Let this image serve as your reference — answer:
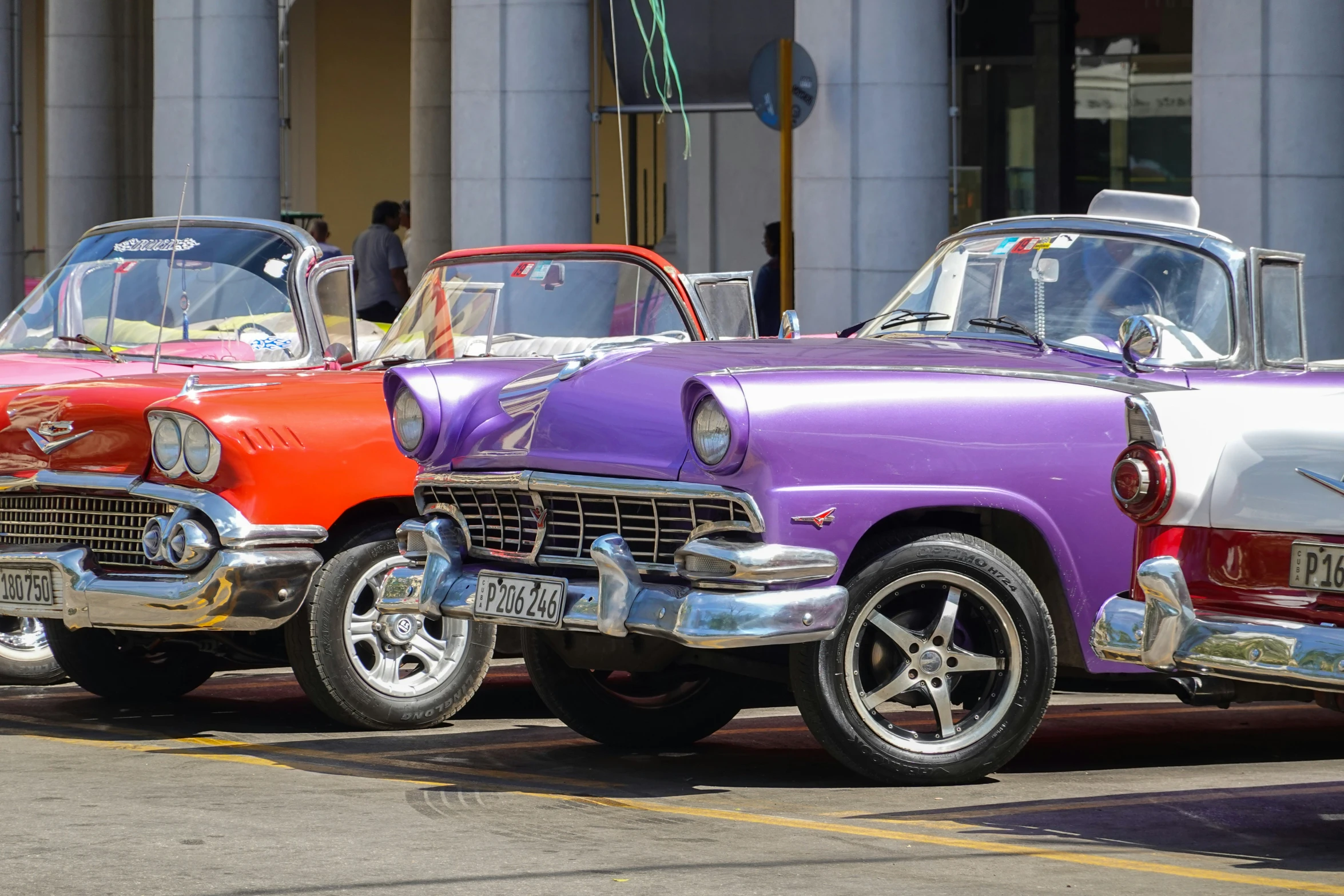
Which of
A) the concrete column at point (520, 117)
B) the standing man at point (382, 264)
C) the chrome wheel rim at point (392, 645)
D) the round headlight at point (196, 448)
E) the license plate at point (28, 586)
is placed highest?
the concrete column at point (520, 117)

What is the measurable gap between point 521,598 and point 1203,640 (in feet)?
6.56

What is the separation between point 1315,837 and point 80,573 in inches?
158

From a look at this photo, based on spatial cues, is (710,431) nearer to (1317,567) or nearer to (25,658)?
(1317,567)

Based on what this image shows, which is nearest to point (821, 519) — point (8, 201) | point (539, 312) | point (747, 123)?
point (539, 312)

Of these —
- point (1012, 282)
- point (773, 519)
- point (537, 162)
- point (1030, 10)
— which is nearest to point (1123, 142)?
point (1030, 10)

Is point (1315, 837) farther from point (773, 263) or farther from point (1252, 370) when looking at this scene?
point (773, 263)

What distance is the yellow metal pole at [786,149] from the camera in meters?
12.8

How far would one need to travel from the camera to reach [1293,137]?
45.5 feet

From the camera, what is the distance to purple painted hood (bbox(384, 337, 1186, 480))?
6.36 meters

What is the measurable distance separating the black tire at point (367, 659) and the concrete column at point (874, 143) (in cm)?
813

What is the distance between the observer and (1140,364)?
22.7 feet

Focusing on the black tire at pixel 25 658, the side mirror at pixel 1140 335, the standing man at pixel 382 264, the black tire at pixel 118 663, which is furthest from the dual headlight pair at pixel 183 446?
the standing man at pixel 382 264

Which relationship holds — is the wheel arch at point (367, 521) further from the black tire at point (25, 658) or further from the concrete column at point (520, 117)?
the concrete column at point (520, 117)

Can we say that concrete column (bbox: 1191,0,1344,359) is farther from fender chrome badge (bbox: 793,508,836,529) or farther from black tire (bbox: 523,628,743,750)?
fender chrome badge (bbox: 793,508,836,529)
